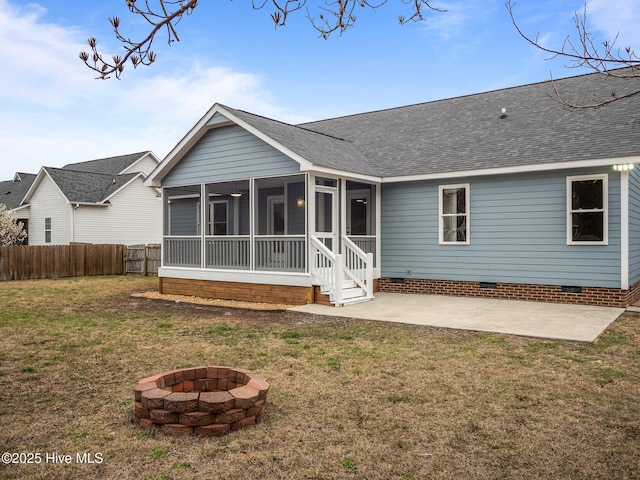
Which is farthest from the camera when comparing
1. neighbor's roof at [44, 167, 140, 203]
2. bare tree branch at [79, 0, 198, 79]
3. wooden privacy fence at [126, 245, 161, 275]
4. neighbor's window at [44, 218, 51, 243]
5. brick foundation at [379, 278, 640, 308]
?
neighbor's window at [44, 218, 51, 243]

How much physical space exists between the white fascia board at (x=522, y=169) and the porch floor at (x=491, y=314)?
118 inches

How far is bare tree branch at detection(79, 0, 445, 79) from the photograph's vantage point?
315 centimetres

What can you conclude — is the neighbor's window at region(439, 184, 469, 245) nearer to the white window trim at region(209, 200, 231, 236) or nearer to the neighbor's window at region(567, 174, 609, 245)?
the neighbor's window at region(567, 174, 609, 245)

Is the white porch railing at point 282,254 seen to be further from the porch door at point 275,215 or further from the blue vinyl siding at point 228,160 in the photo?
the porch door at point 275,215

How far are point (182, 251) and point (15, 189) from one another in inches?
981

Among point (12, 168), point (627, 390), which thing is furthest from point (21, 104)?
point (12, 168)

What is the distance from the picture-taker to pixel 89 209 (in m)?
25.1

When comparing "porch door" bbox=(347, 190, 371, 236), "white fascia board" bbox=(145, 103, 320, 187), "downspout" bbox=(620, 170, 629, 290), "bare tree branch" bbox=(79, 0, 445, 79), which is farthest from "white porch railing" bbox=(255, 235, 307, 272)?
"bare tree branch" bbox=(79, 0, 445, 79)

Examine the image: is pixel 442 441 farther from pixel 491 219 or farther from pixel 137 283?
pixel 137 283

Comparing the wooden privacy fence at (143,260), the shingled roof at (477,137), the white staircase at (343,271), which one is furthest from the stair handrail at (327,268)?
the wooden privacy fence at (143,260)

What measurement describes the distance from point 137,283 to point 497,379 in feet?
48.8

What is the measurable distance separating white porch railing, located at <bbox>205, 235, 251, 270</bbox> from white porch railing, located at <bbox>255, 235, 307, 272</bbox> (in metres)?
0.33

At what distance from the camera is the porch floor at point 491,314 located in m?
8.16

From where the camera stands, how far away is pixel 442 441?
12.8ft
